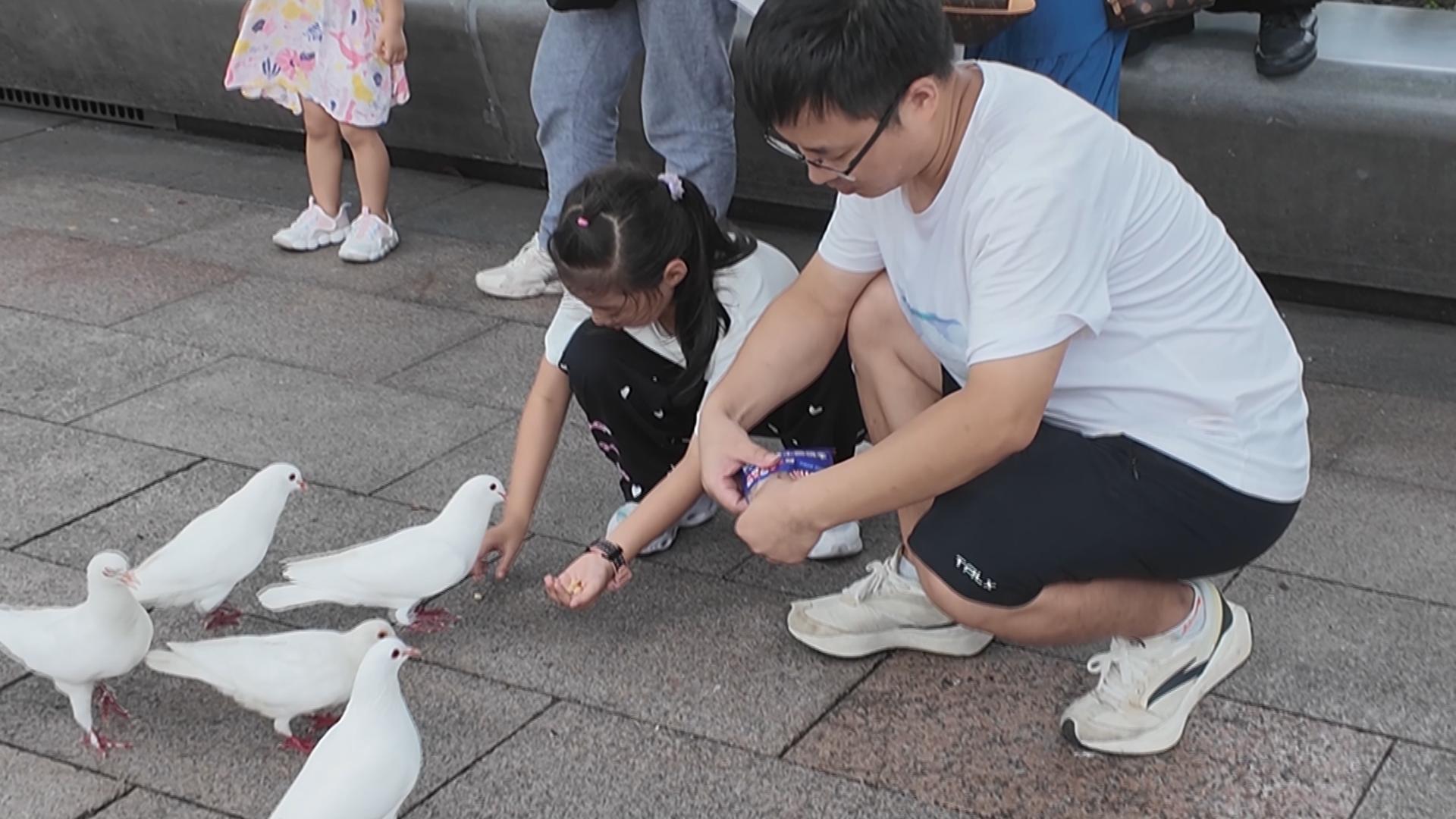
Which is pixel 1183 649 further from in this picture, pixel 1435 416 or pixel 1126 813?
pixel 1435 416

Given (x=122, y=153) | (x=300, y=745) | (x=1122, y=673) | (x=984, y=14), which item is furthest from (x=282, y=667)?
(x=122, y=153)

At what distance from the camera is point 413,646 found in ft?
10.6

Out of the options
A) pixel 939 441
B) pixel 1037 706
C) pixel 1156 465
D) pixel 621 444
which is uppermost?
pixel 939 441

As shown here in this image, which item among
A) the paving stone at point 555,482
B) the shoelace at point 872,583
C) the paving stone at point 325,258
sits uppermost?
the shoelace at point 872,583

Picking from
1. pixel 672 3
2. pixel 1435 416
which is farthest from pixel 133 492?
pixel 1435 416

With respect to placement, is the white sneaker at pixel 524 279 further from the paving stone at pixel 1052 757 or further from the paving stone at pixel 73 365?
the paving stone at pixel 1052 757

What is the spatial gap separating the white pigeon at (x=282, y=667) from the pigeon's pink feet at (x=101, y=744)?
0.16 m

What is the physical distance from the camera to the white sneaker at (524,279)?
205 inches

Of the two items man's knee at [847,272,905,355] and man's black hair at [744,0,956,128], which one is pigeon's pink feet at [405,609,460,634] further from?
man's black hair at [744,0,956,128]

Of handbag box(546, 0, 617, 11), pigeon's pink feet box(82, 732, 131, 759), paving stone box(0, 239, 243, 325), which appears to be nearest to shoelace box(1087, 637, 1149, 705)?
pigeon's pink feet box(82, 732, 131, 759)

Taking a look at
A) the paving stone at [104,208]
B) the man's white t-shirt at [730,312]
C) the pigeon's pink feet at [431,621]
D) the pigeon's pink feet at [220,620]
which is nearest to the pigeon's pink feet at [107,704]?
the pigeon's pink feet at [220,620]

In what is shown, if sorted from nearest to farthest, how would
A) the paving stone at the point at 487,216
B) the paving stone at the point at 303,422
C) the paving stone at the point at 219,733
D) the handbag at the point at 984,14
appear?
the paving stone at the point at 219,733, the handbag at the point at 984,14, the paving stone at the point at 303,422, the paving stone at the point at 487,216

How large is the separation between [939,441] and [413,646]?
129cm

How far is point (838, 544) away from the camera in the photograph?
348 cm
